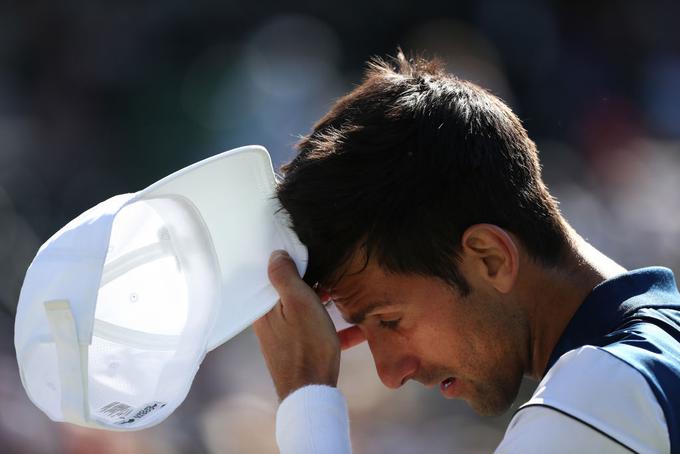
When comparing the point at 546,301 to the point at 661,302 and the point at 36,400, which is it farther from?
the point at 36,400

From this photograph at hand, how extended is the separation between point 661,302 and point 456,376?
422 mm

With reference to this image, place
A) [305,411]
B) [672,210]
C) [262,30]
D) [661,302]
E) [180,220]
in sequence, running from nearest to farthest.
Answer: [661,302] < [305,411] < [180,220] < [672,210] < [262,30]

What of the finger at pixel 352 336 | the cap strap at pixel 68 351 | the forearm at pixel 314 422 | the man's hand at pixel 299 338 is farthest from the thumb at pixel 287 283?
the cap strap at pixel 68 351

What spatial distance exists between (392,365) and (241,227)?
0.36 m

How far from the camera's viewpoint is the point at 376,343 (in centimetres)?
161

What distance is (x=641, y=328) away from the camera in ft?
3.97

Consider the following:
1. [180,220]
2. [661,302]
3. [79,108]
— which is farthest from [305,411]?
[79,108]

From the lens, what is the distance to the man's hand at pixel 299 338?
1.50 meters

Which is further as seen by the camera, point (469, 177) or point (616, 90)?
point (616, 90)

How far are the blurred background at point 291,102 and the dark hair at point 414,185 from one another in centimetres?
225

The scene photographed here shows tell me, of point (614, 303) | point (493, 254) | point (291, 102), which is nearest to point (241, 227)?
point (493, 254)

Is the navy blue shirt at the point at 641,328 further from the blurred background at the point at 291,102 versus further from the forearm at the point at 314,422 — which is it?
the blurred background at the point at 291,102

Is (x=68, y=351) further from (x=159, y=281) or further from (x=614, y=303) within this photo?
(x=614, y=303)

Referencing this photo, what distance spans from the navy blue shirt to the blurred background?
2.41 m
